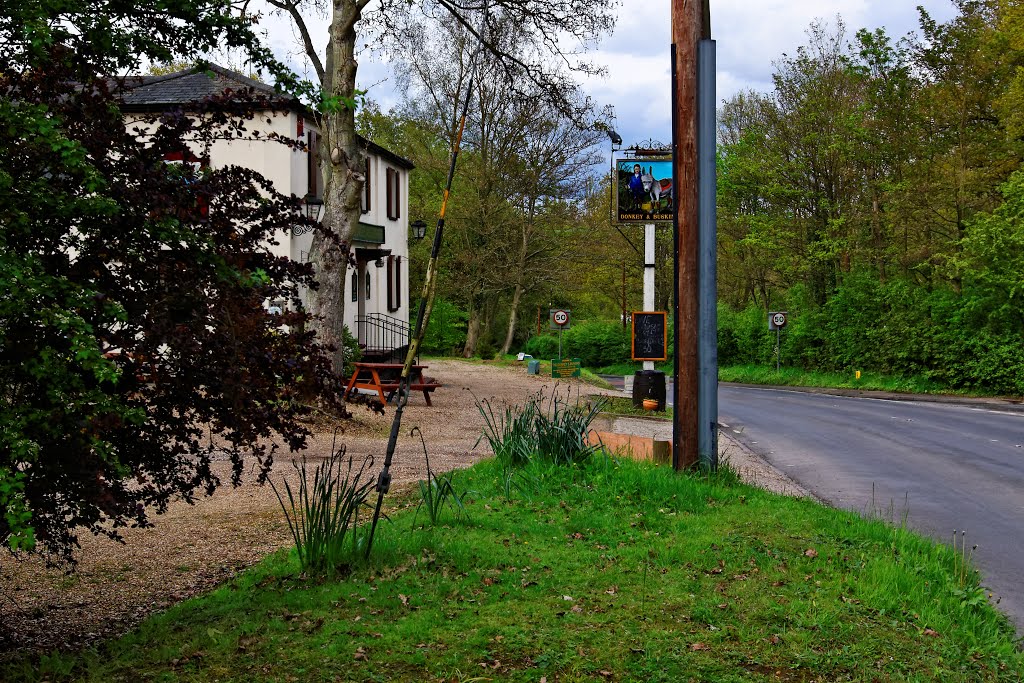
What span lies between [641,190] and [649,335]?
11.2 feet

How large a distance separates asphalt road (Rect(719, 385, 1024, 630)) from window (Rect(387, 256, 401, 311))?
1331 cm

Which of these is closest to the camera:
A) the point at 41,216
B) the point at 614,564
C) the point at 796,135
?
the point at 41,216

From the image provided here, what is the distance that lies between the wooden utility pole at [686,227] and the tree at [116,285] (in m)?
4.89

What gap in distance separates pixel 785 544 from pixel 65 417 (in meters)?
4.70

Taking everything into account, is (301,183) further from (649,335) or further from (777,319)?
(777,319)

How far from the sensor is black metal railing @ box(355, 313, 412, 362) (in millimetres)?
29641

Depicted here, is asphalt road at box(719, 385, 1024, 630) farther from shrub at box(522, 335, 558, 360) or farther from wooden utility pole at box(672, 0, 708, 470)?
shrub at box(522, 335, 558, 360)

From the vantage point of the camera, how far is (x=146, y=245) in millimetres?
4539

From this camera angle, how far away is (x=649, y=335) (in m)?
19.1

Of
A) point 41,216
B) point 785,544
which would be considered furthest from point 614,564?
point 41,216

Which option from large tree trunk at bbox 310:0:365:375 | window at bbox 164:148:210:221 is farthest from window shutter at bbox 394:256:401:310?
window at bbox 164:148:210:221

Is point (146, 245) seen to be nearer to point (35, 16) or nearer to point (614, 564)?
point (35, 16)

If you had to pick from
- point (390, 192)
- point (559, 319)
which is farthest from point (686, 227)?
point (390, 192)

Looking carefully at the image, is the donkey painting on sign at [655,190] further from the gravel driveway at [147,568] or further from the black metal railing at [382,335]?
the black metal railing at [382,335]
